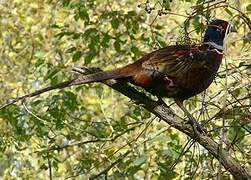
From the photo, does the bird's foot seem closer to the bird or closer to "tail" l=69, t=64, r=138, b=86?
the bird

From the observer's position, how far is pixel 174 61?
3.53 metres

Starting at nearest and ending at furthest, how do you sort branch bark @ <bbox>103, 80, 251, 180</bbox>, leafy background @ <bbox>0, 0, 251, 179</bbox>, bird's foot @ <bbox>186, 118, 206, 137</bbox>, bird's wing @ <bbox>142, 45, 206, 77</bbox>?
branch bark @ <bbox>103, 80, 251, 180</bbox> < bird's foot @ <bbox>186, 118, 206, 137</bbox> < leafy background @ <bbox>0, 0, 251, 179</bbox> < bird's wing @ <bbox>142, 45, 206, 77</bbox>

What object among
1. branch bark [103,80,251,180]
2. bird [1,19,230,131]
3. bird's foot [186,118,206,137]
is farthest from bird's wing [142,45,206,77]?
bird's foot [186,118,206,137]

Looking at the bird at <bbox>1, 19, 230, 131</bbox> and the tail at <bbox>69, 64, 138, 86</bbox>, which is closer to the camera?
the tail at <bbox>69, 64, 138, 86</bbox>

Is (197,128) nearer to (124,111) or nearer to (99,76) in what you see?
(99,76)

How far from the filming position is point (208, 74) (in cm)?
366

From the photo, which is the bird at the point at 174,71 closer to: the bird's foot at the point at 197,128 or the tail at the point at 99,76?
the tail at the point at 99,76

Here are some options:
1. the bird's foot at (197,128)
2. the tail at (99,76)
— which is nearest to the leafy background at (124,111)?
the bird's foot at (197,128)

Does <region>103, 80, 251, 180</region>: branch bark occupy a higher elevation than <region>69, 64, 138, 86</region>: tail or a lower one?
lower

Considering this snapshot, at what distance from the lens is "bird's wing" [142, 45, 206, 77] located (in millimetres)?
3529

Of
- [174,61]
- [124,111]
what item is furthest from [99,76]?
[124,111]

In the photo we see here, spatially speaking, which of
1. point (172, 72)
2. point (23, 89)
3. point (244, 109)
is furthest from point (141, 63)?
point (23, 89)

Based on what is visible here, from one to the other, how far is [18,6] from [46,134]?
5042 mm

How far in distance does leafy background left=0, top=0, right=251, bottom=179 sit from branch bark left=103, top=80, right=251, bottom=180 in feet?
0.26
